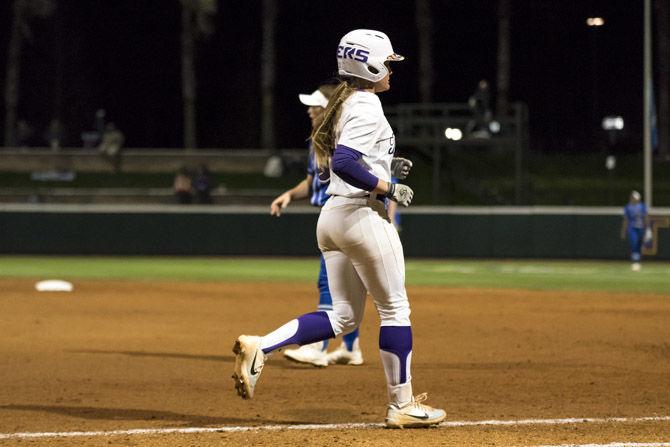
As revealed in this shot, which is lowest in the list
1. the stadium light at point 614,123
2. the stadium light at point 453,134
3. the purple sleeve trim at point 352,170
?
the purple sleeve trim at point 352,170

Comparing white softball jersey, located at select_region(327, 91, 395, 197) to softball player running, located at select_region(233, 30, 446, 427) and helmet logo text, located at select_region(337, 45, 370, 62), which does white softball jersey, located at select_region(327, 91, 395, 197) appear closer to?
softball player running, located at select_region(233, 30, 446, 427)

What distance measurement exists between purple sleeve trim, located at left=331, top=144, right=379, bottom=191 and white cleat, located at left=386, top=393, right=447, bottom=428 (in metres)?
1.28

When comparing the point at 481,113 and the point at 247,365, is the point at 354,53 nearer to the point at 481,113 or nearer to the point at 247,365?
the point at 247,365

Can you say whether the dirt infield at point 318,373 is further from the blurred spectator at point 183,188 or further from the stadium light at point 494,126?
the blurred spectator at point 183,188

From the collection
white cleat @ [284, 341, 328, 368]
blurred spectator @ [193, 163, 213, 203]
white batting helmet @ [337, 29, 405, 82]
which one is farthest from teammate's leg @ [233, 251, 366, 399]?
blurred spectator @ [193, 163, 213, 203]

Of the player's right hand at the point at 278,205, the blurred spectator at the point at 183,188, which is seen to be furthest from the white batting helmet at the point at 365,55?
the blurred spectator at the point at 183,188

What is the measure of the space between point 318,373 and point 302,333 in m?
2.71

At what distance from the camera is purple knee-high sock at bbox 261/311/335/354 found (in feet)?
21.7

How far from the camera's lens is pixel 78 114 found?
5588 centimetres

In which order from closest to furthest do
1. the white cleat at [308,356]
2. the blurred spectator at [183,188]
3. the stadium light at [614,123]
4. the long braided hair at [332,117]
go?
the long braided hair at [332,117] < the white cleat at [308,356] < the blurred spectator at [183,188] < the stadium light at [614,123]

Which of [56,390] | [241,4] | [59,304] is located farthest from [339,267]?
[241,4]

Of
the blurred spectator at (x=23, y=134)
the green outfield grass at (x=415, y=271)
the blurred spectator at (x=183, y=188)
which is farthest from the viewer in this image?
the blurred spectator at (x=23, y=134)

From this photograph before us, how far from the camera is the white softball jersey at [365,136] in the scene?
21.0 ft

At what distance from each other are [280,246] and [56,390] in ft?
64.6
